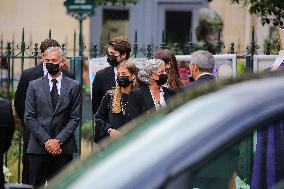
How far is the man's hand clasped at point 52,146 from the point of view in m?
9.72

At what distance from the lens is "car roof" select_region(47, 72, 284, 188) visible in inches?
138

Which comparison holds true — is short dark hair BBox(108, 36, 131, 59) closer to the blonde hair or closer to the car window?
the blonde hair

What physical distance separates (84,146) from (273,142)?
9211 mm

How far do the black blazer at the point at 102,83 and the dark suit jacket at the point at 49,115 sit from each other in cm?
47

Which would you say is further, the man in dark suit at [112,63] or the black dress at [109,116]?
the man in dark suit at [112,63]

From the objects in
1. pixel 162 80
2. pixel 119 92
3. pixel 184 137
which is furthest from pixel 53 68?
pixel 184 137

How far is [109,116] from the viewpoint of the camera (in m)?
9.80

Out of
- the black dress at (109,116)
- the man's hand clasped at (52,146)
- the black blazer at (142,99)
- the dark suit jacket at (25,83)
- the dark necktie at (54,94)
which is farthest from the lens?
the dark suit jacket at (25,83)

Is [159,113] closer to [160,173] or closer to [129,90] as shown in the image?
[160,173]

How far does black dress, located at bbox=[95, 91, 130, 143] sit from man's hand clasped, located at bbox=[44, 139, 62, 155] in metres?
0.42

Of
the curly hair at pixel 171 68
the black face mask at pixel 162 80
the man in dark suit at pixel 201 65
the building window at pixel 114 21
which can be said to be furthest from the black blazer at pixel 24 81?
the building window at pixel 114 21

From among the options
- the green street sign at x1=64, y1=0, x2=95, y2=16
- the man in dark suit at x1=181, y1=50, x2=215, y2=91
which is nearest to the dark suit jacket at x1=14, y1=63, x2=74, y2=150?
the man in dark suit at x1=181, y1=50, x2=215, y2=91

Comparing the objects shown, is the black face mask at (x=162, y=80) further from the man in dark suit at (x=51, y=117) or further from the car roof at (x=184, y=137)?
the car roof at (x=184, y=137)

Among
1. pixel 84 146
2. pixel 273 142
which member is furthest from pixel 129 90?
pixel 273 142
